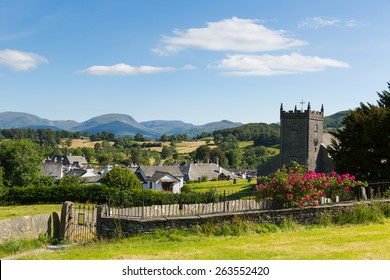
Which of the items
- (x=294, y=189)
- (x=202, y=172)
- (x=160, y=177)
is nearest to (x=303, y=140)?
(x=160, y=177)

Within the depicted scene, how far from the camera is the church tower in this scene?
66.0 metres

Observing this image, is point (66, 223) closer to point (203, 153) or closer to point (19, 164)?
point (19, 164)

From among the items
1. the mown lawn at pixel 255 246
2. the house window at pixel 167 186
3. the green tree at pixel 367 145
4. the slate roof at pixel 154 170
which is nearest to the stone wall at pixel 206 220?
the mown lawn at pixel 255 246

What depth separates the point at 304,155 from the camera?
65.9 m

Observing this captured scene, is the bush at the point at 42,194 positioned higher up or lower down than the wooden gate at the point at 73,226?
lower down

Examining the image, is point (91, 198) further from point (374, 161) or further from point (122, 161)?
point (122, 161)

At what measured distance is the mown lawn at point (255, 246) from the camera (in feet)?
36.1

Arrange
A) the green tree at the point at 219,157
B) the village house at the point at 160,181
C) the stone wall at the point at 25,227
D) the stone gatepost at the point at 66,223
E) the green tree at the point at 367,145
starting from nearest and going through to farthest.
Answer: the stone wall at the point at 25,227 < the stone gatepost at the point at 66,223 < the green tree at the point at 367,145 < the village house at the point at 160,181 < the green tree at the point at 219,157

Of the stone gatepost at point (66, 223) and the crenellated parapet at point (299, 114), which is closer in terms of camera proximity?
the stone gatepost at point (66, 223)

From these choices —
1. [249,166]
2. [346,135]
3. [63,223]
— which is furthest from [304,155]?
[249,166]

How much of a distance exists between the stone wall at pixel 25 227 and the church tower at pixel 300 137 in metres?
51.8

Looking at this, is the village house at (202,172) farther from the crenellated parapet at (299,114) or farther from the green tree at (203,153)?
the crenellated parapet at (299,114)

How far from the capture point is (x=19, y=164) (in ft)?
209

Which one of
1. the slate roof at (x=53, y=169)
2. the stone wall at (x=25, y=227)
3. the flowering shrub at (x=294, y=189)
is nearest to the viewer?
the stone wall at (x=25, y=227)
